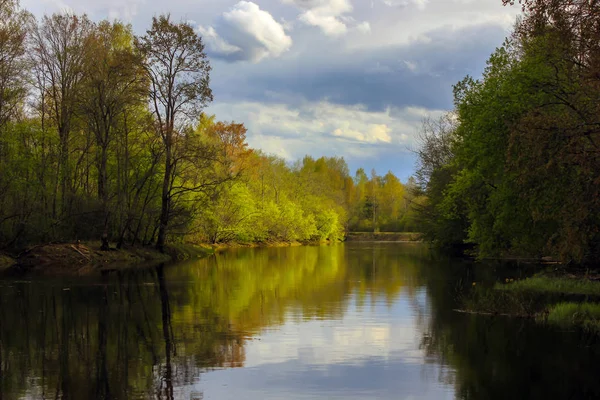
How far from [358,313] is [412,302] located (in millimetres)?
3954

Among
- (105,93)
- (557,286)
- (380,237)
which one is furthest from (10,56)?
(380,237)

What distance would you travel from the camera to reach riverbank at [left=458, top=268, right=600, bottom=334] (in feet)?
56.7

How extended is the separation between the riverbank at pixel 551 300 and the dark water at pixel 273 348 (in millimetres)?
911

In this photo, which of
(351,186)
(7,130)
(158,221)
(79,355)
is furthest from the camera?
(351,186)

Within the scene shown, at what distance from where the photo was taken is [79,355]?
13.0 meters

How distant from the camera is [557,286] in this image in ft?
80.9

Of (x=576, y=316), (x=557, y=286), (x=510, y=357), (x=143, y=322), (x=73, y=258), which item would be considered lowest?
(x=510, y=357)

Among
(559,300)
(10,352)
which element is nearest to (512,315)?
(559,300)

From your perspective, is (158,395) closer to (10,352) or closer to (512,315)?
(10,352)

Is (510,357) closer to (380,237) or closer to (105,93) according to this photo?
(105,93)

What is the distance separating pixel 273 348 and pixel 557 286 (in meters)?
15.2

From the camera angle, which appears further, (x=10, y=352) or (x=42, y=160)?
(x=42, y=160)


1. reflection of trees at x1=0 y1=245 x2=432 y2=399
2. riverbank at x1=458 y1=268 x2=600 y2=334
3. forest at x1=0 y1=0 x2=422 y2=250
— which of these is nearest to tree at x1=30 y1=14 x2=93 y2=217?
forest at x1=0 y1=0 x2=422 y2=250

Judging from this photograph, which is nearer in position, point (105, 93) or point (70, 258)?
point (70, 258)
